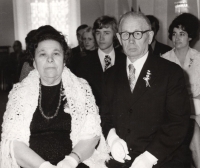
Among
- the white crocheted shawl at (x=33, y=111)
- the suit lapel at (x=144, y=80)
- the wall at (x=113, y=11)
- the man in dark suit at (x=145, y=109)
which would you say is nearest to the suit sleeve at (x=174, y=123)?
the man in dark suit at (x=145, y=109)

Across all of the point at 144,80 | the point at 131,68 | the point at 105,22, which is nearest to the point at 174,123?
the point at 144,80

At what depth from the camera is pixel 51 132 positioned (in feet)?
6.13

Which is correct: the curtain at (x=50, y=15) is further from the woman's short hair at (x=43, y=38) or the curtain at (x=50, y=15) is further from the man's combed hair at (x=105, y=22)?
the woman's short hair at (x=43, y=38)

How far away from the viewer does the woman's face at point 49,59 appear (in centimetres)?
185

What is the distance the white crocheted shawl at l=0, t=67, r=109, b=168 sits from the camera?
68.8 inches

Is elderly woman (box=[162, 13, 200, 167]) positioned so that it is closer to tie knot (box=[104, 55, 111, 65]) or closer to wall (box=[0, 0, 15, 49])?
tie knot (box=[104, 55, 111, 65])

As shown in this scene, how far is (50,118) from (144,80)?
69 cm

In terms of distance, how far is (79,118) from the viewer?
6.17 ft

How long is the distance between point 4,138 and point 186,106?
118 centimetres

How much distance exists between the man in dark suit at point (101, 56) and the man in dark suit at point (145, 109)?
1111 mm

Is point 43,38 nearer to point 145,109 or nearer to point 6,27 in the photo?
point 145,109

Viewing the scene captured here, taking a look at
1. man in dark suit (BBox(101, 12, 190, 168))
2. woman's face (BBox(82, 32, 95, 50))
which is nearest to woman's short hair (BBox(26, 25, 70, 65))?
man in dark suit (BBox(101, 12, 190, 168))

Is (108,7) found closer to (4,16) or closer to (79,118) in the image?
(4,16)

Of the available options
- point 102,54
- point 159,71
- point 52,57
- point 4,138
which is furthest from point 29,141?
point 102,54
